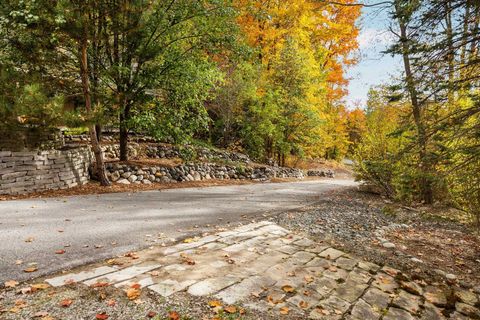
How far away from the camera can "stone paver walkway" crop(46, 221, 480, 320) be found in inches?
121

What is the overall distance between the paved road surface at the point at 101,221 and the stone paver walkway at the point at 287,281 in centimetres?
52

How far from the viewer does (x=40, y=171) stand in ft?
24.8

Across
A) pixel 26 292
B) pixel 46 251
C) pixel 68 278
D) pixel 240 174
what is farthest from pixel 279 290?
pixel 240 174

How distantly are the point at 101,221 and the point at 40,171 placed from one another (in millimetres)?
3571

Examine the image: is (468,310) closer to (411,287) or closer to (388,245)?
(411,287)

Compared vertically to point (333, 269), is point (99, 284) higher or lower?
higher

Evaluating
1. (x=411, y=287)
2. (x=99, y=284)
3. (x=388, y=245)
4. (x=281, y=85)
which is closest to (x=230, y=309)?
(x=99, y=284)

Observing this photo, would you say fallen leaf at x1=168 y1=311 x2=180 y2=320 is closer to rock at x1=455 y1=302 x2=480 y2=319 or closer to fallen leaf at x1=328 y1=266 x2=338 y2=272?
fallen leaf at x1=328 y1=266 x2=338 y2=272

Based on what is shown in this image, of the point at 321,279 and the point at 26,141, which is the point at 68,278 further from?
the point at 26,141

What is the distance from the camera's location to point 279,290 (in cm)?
328

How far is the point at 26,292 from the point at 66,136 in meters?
10.6

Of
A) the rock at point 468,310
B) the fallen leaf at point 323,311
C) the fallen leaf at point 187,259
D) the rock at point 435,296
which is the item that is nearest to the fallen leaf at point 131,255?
the fallen leaf at point 187,259

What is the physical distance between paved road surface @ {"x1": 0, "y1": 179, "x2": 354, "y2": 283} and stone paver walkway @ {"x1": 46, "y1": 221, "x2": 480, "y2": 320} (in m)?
0.52

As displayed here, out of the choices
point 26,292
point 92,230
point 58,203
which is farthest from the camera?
point 58,203
